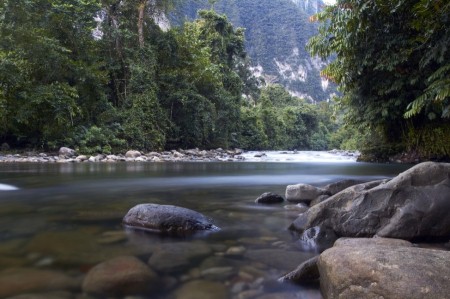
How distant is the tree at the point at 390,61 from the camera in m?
5.93

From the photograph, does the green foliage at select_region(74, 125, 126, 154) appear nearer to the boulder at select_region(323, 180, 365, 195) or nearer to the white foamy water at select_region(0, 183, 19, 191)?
the white foamy water at select_region(0, 183, 19, 191)

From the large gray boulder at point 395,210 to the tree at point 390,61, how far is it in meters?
2.41

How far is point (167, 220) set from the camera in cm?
344

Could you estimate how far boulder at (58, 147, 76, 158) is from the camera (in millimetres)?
15269

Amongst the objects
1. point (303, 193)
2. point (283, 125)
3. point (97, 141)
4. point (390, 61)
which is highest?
point (283, 125)

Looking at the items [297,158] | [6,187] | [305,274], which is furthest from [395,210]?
[297,158]

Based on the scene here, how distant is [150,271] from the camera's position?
234 cm

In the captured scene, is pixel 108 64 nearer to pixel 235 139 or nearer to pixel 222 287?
pixel 235 139

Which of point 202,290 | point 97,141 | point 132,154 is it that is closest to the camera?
point 202,290

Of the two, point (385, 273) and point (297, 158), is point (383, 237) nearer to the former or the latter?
point (385, 273)

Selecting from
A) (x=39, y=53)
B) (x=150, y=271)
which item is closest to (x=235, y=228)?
(x=150, y=271)

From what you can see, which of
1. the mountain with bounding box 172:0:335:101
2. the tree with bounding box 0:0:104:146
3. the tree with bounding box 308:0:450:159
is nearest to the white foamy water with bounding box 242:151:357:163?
the tree with bounding box 308:0:450:159

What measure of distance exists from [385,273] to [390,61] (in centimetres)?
810

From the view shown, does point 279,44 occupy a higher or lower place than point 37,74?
higher
